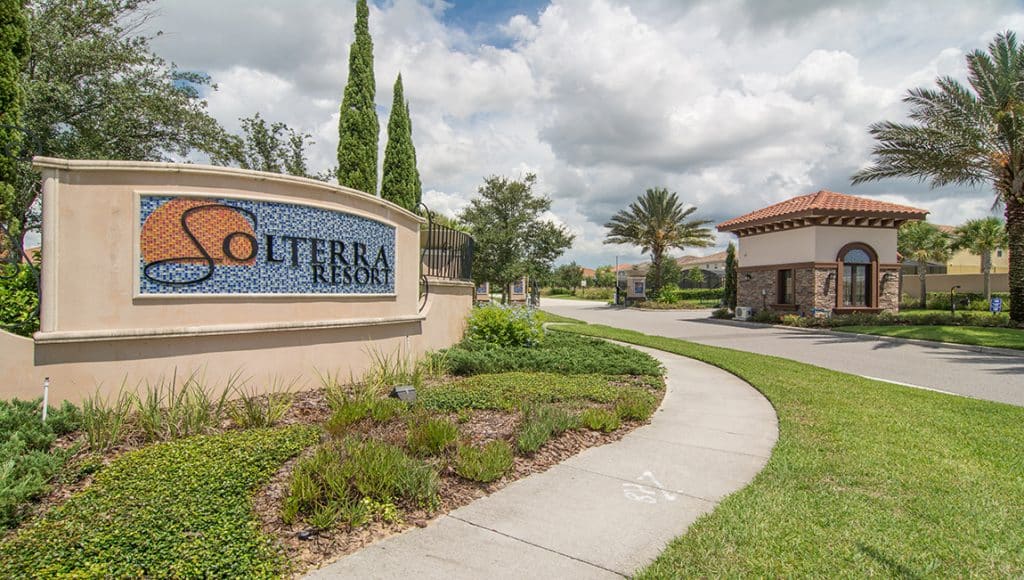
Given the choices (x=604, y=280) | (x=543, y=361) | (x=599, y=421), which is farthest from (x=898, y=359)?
(x=604, y=280)

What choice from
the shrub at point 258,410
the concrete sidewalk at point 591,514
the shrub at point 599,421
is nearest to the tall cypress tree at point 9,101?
the shrub at point 258,410

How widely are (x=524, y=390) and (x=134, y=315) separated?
4.55 meters

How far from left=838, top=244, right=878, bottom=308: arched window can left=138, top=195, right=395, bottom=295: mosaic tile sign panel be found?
23.4 m

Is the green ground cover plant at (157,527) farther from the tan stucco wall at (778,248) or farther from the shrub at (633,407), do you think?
the tan stucco wall at (778,248)

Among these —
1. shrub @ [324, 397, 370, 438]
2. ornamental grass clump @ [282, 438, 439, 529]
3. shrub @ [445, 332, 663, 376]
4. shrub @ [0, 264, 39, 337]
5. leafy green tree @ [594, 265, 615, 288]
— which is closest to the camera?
ornamental grass clump @ [282, 438, 439, 529]

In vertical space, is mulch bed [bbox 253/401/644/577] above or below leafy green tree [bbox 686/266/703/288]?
below

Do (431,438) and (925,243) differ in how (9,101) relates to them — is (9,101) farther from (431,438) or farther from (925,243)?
(925,243)

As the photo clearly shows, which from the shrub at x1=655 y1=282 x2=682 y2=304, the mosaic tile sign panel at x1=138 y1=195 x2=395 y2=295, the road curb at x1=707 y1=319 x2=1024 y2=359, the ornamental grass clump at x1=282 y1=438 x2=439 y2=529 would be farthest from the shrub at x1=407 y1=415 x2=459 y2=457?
the shrub at x1=655 y1=282 x2=682 y2=304

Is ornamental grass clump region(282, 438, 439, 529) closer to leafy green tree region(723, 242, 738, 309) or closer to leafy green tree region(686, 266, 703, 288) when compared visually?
leafy green tree region(723, 242, 738, 309)

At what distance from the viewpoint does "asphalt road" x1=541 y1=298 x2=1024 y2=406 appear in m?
9.30

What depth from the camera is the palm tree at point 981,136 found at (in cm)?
1772

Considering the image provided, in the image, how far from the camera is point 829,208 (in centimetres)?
2286

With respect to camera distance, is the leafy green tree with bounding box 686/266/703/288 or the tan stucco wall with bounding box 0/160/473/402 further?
the leafy green tree with bounding box 686/266/703/288

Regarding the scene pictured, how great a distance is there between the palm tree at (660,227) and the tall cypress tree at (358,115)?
2972 cm
